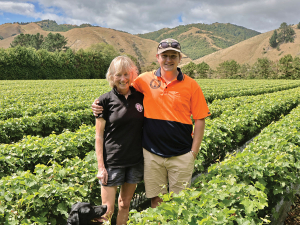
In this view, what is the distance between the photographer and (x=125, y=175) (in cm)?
262

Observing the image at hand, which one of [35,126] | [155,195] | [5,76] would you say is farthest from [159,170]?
[5,76]

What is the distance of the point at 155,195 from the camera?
2.70 metres

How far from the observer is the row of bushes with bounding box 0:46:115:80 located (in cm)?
4469

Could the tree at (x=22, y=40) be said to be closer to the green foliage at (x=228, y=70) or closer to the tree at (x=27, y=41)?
the tree at (x=27, y=41)

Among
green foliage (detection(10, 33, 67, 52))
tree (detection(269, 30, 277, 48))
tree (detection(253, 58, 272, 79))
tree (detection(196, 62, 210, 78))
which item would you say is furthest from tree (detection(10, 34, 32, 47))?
tree (detection(269, 30, 277, 48))

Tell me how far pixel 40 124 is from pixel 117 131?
6.45m

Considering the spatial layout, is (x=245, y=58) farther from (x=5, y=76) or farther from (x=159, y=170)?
(x=159, y=170)

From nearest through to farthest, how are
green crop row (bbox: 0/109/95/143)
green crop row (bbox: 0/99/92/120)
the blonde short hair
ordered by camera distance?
the blonde short hair → green crop row (bbox: 0/109/95/143) → green crop row (bbox: 0/99/92/120)

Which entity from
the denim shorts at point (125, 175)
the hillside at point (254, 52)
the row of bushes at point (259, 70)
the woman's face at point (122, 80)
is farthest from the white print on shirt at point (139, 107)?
the hillside at point (254, 52)

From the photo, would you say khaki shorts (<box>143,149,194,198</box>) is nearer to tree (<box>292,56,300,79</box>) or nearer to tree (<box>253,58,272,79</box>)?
tree (<box>292,56,300,79</box>)

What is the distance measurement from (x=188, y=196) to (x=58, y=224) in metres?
1.81

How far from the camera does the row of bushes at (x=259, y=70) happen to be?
6391 cm

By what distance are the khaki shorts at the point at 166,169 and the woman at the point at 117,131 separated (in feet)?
0.65

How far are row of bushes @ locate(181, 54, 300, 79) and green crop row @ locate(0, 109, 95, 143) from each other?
204ft
